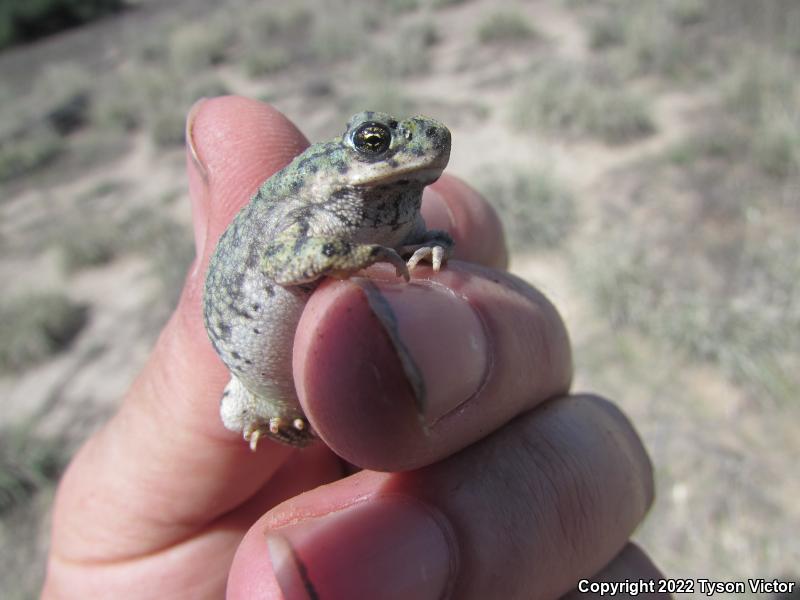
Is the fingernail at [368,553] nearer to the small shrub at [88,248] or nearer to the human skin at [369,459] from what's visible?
the human skin at [369,459]

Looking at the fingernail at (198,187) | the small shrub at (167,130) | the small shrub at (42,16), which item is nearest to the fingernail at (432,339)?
the fingernail at (198,187)

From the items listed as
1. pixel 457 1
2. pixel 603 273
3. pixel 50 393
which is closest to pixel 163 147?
pixel 50 393

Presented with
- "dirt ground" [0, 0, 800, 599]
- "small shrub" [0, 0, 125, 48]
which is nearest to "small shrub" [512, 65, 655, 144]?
"dirt ground" [0, 0, 800, 599]

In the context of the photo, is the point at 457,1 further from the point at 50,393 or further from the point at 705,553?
the point at 705,553

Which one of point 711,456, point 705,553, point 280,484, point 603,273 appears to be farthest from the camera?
point 603,273

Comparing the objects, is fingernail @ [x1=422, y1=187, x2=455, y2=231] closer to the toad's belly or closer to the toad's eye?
the toad's eye

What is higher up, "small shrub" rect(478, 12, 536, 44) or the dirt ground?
"small shrub" rect(478, 12, 536, 44)

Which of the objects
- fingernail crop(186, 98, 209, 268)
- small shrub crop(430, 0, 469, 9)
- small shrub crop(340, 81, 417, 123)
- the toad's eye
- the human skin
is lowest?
small shrub crop(340, 81, 417, 123)
